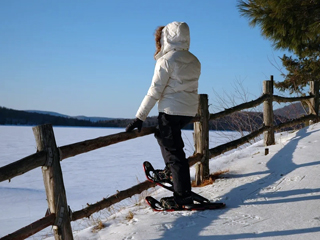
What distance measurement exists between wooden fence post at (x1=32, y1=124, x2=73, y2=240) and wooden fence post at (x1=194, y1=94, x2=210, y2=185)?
2.24 meters

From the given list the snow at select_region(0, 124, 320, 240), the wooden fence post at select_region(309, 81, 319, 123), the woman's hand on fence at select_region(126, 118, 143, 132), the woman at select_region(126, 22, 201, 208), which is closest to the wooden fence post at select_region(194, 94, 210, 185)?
the snow at select_region(0, 124, 320, 240)

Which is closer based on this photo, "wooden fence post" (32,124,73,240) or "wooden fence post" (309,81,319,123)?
"wooden fence post" (32,124,73,240)

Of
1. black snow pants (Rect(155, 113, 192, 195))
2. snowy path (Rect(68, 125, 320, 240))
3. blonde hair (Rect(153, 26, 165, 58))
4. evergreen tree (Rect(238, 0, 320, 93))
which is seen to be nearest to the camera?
snowy path (Rect(68, 125, 320, 240))

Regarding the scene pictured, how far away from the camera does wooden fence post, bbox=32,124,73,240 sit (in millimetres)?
2705

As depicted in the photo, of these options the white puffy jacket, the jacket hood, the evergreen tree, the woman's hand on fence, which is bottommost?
the woman's hand on fence

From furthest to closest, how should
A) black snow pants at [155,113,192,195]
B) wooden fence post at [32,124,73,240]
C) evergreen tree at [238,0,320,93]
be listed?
evergreen tree at [238,0,320,93] < black snow pants at [155,113,192,195] < wooden fence post at [32,124,73,240]

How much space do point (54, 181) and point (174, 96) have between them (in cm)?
141

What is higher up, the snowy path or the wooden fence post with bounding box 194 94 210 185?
the wooden fence post with bounding box 194 94 210 185

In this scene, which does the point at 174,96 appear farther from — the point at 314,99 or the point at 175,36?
the point at 314,99

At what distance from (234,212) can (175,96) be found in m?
1.28

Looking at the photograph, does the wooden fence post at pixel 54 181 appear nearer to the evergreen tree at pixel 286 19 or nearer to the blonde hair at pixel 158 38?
the blonde hair at pixel 158 38

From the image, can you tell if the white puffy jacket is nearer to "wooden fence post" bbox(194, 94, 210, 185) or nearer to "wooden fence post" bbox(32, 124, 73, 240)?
"wooden fence post" bbox(32, 124, 73, 240)

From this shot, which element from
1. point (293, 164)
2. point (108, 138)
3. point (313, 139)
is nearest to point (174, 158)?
point (108, 138)

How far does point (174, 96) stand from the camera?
11.1 ft
